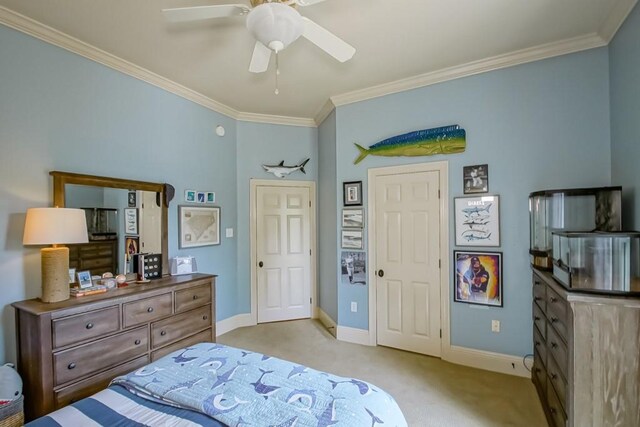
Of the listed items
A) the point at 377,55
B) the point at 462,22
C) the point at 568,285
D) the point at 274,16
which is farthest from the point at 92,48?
the point at 568,285

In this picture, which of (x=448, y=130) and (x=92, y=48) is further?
(x=448, y=130)

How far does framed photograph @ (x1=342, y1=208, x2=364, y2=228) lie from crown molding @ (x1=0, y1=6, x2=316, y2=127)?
6.00ft

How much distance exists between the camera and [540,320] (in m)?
2.32

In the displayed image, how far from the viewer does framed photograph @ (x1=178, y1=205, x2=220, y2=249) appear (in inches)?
133

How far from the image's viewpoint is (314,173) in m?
4.41

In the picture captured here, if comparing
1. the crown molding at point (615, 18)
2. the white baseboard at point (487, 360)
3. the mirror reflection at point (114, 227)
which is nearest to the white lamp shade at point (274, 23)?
the mirror reflection at point (114, 227)

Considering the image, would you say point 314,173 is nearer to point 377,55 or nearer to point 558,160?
point 377,55

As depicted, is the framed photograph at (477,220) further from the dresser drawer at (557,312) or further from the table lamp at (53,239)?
the table lamp at (53,239)

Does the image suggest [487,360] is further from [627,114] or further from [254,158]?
[254,158]

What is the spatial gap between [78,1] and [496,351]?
168 inches

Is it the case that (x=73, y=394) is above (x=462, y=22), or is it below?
below

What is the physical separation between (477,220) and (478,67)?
1.44 metres

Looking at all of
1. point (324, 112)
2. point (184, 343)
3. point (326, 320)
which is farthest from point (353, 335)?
point (324, 112)

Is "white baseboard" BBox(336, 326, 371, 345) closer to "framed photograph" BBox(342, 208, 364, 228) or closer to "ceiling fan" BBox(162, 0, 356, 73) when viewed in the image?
"framed photograph" BBox(342, 208, 364, 228)
